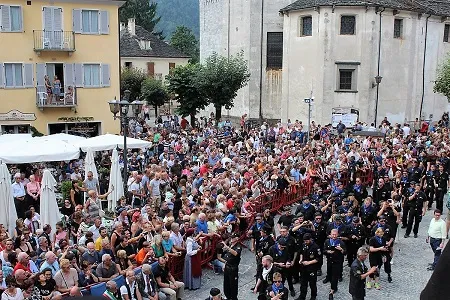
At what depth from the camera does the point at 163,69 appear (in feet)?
209

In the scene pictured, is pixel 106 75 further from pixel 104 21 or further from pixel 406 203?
pixel 406 203

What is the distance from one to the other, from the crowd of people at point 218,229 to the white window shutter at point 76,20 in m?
10.2

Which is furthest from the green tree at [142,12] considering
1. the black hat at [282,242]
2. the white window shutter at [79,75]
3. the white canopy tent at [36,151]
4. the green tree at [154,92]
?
the black hat at [282,242]

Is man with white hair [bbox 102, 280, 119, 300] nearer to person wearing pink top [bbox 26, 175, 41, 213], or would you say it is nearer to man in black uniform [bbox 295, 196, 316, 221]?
man in black uniform [bbox 295, 196, 316, 221]

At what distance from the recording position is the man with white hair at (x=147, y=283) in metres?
11.1

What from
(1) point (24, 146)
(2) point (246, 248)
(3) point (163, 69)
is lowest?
(2) point (246, 248)

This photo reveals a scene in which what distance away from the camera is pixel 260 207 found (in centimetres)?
1825

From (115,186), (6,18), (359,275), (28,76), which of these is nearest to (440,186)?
(359,275)

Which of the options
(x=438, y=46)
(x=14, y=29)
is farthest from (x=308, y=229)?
(x=438, y=46)

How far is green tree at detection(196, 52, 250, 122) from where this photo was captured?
40750 mm

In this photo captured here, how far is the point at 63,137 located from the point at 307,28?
2491cm

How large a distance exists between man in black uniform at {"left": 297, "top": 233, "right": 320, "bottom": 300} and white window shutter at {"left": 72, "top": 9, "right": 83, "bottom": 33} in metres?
22.3

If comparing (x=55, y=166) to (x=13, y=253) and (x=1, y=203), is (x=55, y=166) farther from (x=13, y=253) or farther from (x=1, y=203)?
(x=13, y=253)

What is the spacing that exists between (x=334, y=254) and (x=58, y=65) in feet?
73.5
